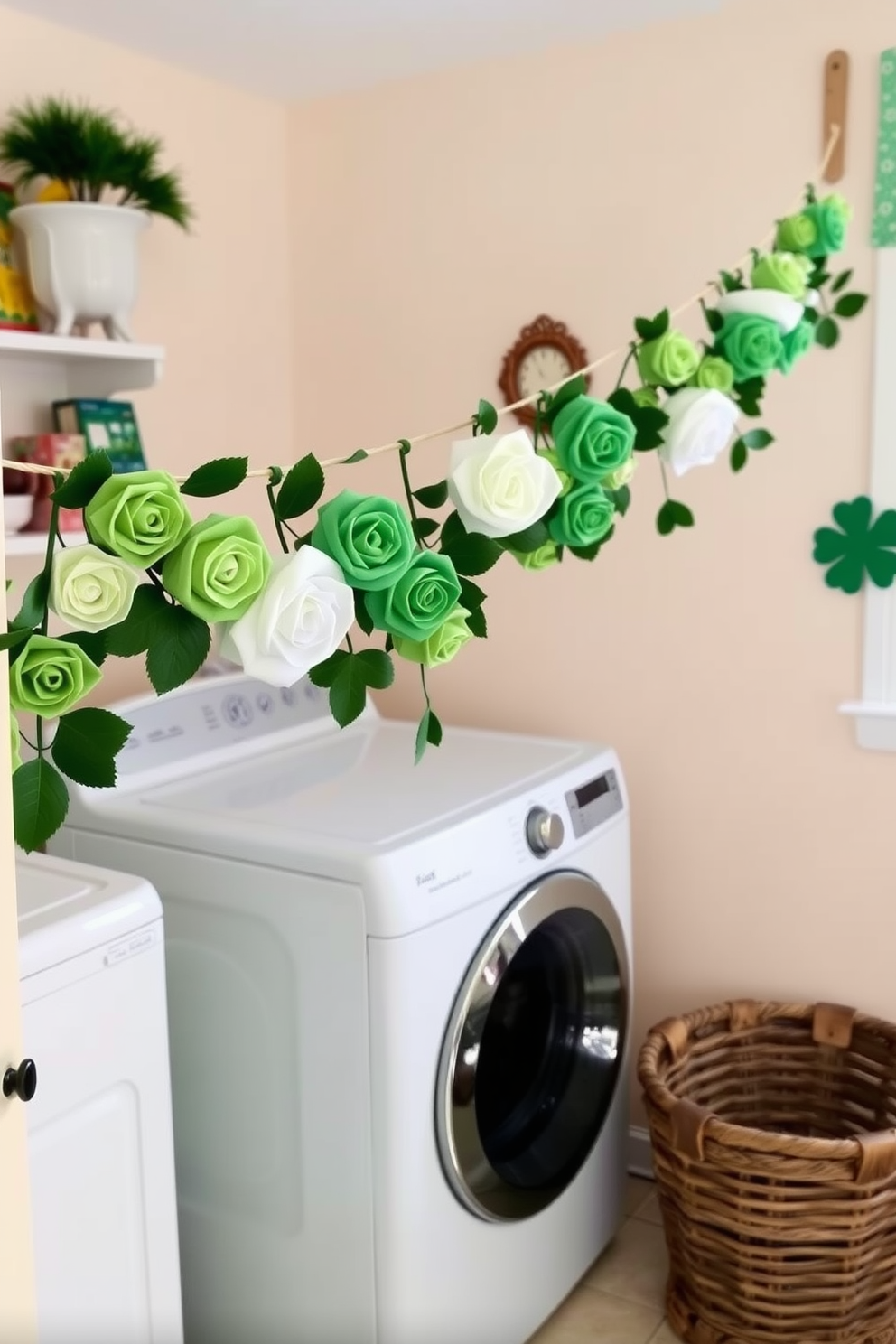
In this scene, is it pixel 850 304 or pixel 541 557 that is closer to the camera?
pixel 541 557

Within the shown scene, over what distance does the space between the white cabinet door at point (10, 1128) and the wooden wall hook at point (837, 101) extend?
1.71m

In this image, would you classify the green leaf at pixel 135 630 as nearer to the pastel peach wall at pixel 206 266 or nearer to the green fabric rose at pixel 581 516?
the green fabric rose at pixel 581 516

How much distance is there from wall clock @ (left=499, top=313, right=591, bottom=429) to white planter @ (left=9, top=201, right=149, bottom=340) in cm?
73

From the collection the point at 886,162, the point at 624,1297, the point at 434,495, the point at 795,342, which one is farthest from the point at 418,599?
the point at 624,1297

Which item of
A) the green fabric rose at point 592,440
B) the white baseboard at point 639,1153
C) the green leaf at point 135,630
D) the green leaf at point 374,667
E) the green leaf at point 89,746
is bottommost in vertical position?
the white baseboard at point 639,1153

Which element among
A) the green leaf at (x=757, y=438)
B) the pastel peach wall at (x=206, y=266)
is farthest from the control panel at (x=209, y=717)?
the green leaf at (x=757, y=438)

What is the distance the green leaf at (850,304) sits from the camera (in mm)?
1987

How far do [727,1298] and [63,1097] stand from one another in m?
1.12

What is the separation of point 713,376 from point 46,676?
989 millimetres

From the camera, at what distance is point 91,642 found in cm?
94

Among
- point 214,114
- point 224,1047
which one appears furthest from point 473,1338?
point 214,114

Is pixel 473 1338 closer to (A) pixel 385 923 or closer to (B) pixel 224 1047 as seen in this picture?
(B) pixel 224 1047

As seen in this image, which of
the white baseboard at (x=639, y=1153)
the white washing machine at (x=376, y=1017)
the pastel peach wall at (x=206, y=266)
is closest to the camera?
the white washing machine at (x=376, y=1017)

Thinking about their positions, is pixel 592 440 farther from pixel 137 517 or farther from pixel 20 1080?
pixel 20 1080
